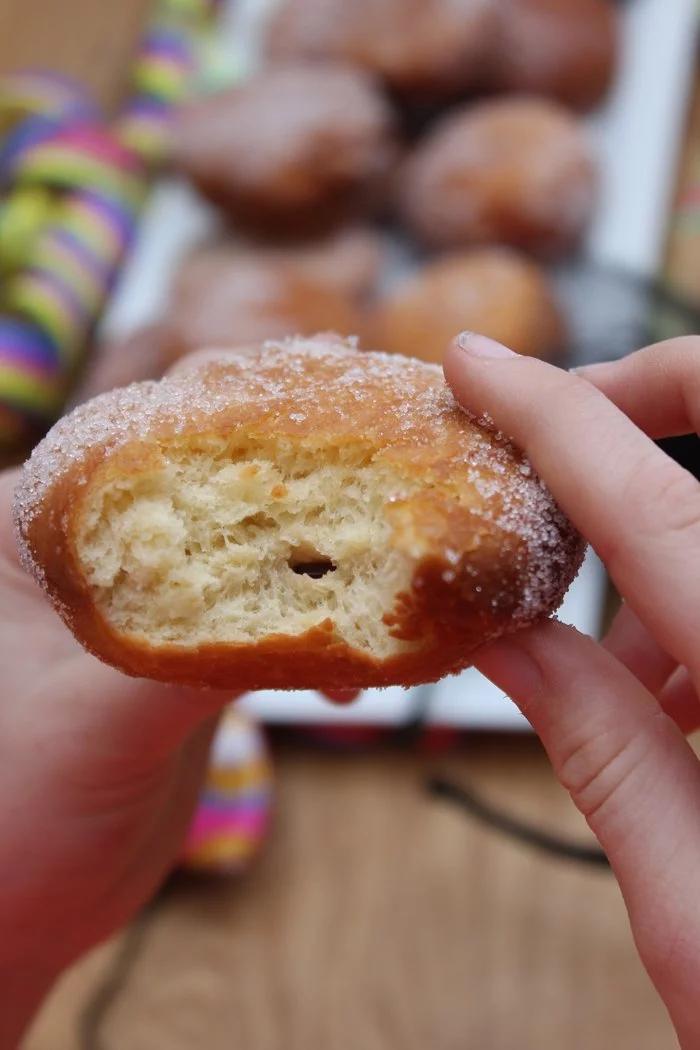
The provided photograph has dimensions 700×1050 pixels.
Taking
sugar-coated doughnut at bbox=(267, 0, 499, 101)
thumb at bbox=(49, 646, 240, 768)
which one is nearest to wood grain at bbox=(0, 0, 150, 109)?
sugar-coated doughnut at bbox=(267, 0, 499, 101)

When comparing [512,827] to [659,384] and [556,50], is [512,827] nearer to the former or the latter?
[659,384]

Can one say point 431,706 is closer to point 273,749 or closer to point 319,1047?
point 273,749

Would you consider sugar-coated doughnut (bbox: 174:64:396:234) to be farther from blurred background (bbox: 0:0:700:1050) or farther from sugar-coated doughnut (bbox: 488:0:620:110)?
sugar-coated doughnut (bbox: 488:0:620:110)

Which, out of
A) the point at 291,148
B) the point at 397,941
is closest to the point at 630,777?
the point at 397,941

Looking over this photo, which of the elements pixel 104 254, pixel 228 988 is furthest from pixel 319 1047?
pixel 104 254

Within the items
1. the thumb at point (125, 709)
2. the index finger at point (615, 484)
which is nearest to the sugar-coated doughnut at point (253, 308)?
the thumb at point (125, 709)
